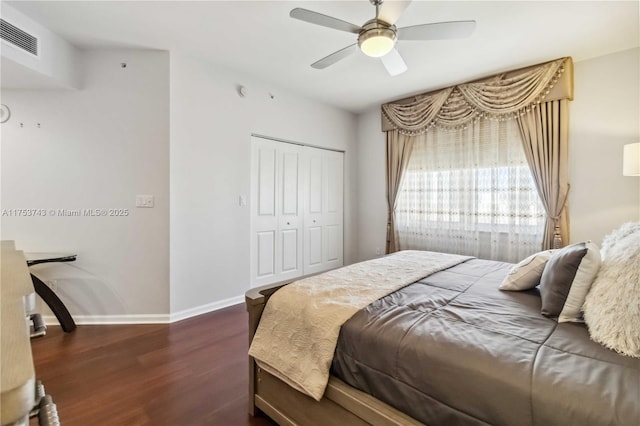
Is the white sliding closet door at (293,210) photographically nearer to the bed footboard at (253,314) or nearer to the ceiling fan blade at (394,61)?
the ceiling fan blade at (394,61)

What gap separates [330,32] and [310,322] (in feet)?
7.51

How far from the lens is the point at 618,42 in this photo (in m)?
2.58

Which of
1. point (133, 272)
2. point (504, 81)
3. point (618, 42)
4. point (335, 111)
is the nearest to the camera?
point (618, 42)

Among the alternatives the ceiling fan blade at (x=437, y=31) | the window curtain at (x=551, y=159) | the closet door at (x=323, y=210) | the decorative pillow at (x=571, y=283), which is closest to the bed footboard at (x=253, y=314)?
the decorative pillow at (x=571, y=283)

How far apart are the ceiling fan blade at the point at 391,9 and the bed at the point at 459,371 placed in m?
1.67

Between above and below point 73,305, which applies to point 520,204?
above

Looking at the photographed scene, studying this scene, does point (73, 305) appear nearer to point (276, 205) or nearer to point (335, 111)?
point (276, 205)

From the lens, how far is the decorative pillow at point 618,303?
3.09 ft

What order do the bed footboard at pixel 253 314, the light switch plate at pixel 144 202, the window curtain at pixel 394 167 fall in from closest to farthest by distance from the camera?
1. the bed footboard at pixel 253 314
2. the light switch plate at pixel 144 202
3. the window curtain at pixel 394 167

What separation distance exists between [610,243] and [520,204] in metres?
1.85

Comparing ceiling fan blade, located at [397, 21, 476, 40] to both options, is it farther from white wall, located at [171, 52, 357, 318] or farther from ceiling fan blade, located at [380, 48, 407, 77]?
white wall, located at [171, 52, 357, 318]

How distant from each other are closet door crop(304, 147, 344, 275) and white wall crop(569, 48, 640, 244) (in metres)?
2.79

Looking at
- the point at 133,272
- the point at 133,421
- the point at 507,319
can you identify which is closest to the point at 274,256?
the point at 133,272

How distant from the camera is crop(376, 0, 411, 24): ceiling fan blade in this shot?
1686 millimetres
